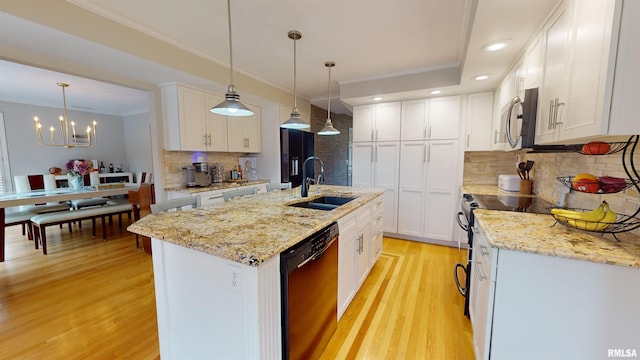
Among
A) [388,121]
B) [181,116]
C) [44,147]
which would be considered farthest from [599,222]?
[44,147]

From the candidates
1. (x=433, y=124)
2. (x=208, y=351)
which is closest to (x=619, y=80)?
(x=208, y=351)

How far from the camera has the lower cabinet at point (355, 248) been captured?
6.10 ft

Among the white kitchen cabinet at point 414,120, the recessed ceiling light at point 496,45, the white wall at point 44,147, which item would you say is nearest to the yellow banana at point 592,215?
the recessed ceiling light at point 496,45

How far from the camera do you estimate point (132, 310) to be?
2.09m

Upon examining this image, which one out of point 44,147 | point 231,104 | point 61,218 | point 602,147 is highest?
point 231,104

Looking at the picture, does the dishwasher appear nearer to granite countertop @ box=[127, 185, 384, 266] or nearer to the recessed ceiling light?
granite countertop @ box=[127, 185, 384, 266]

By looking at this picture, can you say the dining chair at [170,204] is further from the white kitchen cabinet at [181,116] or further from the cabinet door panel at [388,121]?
the cabinet door panel at [388,121]

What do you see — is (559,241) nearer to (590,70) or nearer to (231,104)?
(590,70)

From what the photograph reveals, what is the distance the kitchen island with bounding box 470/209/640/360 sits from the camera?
0.98m

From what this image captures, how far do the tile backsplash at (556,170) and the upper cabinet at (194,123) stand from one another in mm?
3736

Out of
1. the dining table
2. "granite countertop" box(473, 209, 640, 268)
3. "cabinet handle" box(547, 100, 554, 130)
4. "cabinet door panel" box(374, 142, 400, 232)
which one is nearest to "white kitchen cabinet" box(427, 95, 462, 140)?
"cabinet door panel" box(374, 142, 400, 232)

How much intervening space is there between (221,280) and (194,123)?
2.83 metres

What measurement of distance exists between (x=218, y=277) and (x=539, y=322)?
1.51m

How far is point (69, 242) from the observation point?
12.1 feet
